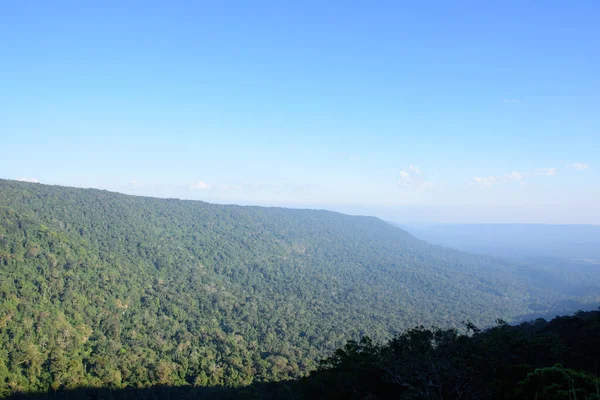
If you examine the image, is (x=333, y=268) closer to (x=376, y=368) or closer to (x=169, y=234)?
(x=169, y=234)

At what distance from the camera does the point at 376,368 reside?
52.1ft

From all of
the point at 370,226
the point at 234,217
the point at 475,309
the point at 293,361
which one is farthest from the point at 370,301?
the point at 370,226

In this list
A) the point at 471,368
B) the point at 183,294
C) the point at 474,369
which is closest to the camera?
the point at 471,368

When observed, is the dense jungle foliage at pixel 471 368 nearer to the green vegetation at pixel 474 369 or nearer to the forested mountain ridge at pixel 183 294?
the green vegetation at pixel 474 369

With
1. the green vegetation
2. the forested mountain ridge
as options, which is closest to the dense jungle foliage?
the green vegetation

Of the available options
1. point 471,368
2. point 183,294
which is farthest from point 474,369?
point 183,294

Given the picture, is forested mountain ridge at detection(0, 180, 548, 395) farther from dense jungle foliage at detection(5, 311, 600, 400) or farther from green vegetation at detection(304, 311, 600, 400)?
green vegetation at detection(304, 311, 600, 400)

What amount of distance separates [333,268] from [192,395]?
82.4 meters

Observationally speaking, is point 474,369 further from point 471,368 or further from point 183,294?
point 183,294

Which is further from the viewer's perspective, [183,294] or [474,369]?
[183,294]

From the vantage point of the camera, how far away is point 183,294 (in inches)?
2562

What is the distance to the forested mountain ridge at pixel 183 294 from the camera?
40.9 meters

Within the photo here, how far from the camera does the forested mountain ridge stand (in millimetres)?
40875

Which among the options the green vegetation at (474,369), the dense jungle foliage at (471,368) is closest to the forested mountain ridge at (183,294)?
the dense jungle foliage at (471,368)
